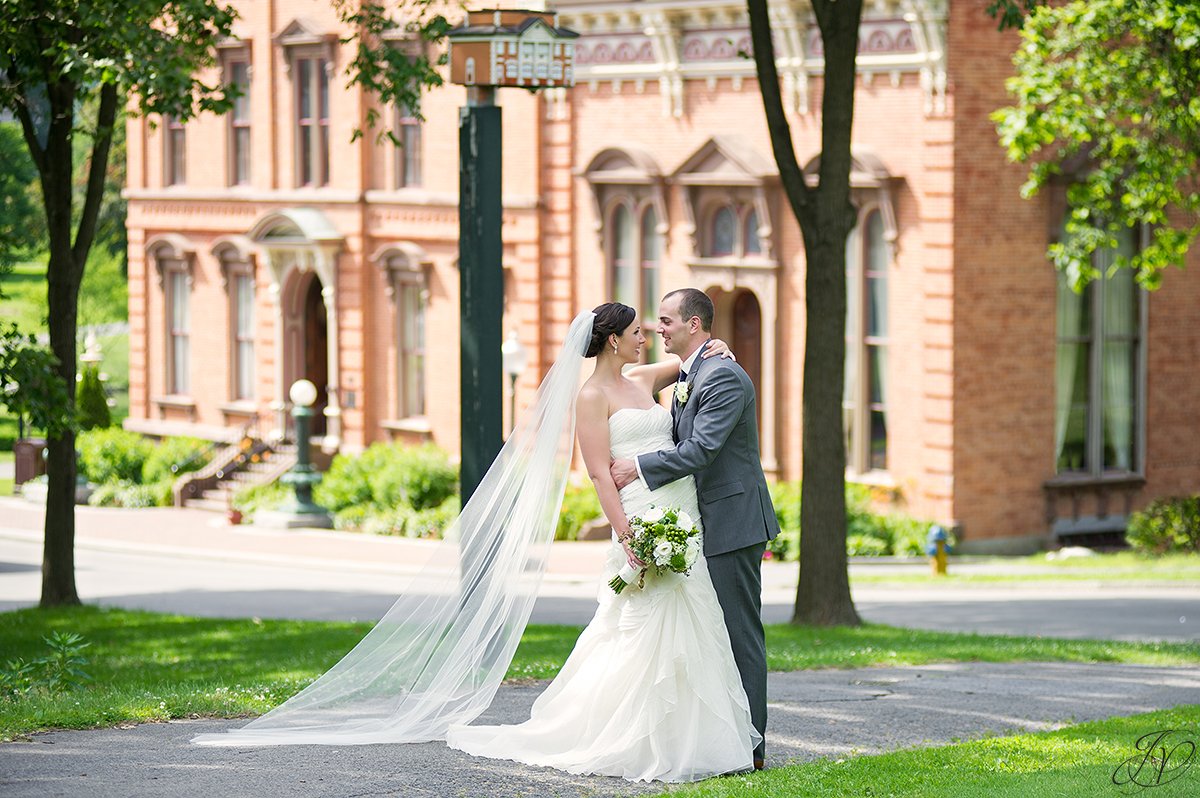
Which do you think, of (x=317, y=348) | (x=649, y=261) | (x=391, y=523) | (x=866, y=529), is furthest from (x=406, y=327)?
(x=866, y=529)

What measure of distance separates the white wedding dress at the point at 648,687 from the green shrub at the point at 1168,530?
55.6ft

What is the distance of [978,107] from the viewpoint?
78.2 feet

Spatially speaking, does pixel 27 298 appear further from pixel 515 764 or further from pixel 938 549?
pixel 515 764

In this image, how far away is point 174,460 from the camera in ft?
113

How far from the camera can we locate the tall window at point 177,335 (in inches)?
1459

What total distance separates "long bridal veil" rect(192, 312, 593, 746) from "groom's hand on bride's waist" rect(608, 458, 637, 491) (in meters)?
0.51

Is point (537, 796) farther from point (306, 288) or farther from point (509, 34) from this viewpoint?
point (306, 288)

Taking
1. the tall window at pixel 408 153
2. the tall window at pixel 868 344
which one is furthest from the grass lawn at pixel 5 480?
the tall window at pixel 868 344

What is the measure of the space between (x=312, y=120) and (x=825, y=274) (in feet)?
65.3

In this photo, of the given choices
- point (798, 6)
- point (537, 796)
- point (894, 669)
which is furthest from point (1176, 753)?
point (798, 6)

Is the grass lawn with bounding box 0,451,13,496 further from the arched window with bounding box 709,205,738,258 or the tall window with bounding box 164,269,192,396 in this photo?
the arched window with bounding box 709,205,738,258

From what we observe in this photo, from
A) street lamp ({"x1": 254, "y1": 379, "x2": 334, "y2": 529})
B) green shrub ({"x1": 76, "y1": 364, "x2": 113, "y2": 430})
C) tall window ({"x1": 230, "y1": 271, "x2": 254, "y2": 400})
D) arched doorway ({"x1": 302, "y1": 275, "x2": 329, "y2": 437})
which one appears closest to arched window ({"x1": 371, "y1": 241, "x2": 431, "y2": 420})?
street lamp ({"x1": 254, "y1": 379, "x2": 334, "y2": 529})

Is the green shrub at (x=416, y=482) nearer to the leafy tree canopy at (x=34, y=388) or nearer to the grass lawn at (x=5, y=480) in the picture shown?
the grass lawn at (x=5, y=480)

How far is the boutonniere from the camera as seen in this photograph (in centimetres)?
868
